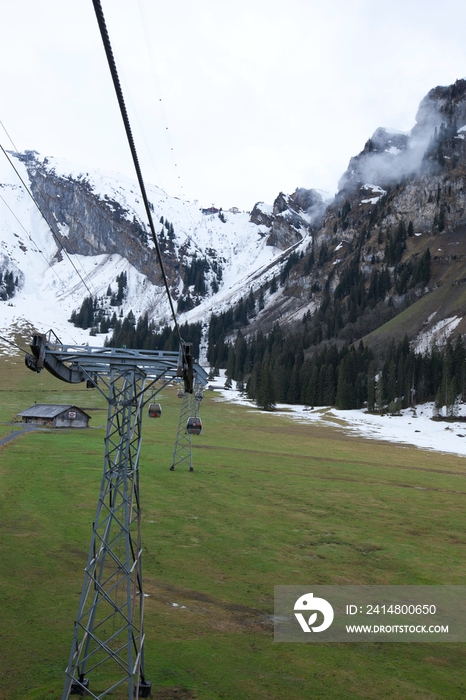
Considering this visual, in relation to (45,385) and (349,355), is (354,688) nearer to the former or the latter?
(45,385)

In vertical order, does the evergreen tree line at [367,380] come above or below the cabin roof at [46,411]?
above

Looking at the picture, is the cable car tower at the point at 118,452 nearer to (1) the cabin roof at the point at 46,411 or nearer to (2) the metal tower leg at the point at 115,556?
(2) the metal tower leg at the point at 115,556

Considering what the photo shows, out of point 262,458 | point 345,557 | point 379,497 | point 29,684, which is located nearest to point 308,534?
point 345,557

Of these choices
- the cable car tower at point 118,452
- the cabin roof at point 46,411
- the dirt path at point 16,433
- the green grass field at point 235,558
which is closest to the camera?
the cable car tower at point 118,452

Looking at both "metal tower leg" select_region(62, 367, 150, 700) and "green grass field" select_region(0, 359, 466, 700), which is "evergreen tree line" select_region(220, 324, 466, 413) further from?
"metal tower leg" select_region(62, 367, 150, 700)

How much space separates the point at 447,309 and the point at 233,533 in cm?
18070

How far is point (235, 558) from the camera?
30.1m

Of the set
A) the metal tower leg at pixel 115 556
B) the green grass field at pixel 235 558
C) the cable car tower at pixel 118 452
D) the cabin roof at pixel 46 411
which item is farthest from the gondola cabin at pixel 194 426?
the cabin roof at pixel 46 411

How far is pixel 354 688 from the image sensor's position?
18188 mm

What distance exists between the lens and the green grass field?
18.6 m

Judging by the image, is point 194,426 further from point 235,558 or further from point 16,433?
point 16,433

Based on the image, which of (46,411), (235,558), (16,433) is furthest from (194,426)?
(46,411)

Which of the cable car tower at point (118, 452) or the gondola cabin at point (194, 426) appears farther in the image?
the gondola cabin at point (194, 426)

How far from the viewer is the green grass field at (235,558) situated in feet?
61.1
